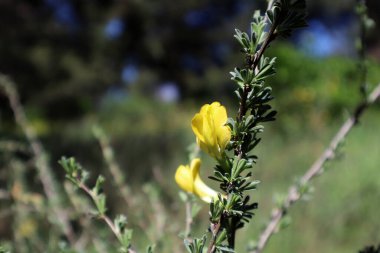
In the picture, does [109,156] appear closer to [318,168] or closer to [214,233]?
[318,168]

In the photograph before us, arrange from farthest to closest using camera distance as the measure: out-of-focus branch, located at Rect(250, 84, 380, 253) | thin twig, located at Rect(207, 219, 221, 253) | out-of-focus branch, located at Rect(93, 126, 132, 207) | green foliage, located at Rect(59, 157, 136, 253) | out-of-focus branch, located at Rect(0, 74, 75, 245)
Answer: out-of-focus branch, located at Rect(0, 74, 75, 245), out-of-focus branch, located at Rect(93, 126, 132, 207), out-of-focus branch, located at Rect(250, 84, 380, 253), green foliage, located at Rect(59, 157, 136, 253), thin twig, located at Rect(207, 219, 221, 253)


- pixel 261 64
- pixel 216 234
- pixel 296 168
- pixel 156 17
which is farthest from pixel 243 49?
pixel 156 17

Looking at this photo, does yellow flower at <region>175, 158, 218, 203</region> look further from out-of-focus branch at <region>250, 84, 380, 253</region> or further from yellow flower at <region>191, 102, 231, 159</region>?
out-of-focus branch at <region>250, 84, 380, 253</region>

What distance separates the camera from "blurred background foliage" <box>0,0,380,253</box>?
281 centimetres

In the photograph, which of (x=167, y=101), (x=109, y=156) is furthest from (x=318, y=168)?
(x=167, y=101)

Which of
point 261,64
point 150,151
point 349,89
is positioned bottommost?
point 261,64

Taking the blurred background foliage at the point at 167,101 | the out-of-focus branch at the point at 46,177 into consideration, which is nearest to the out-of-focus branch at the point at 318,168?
the blurred background foliage at the point at 167,101

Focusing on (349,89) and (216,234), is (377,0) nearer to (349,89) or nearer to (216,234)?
(349,89)

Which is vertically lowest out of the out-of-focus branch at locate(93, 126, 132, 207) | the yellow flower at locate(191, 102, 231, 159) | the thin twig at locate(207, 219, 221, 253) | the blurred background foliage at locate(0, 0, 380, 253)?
the thin twig at locate(207, 219, 221, 253)

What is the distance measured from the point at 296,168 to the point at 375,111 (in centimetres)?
325

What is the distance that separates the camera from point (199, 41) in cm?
1669

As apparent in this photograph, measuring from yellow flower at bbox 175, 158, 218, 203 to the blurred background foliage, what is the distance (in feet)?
0.86

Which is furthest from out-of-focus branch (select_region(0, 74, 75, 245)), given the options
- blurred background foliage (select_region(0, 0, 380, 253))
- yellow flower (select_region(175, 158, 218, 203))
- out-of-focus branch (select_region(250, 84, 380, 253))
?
yellow flower (select_region(175, 158, 218, 203))

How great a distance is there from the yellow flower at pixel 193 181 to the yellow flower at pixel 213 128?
0.24 feet
